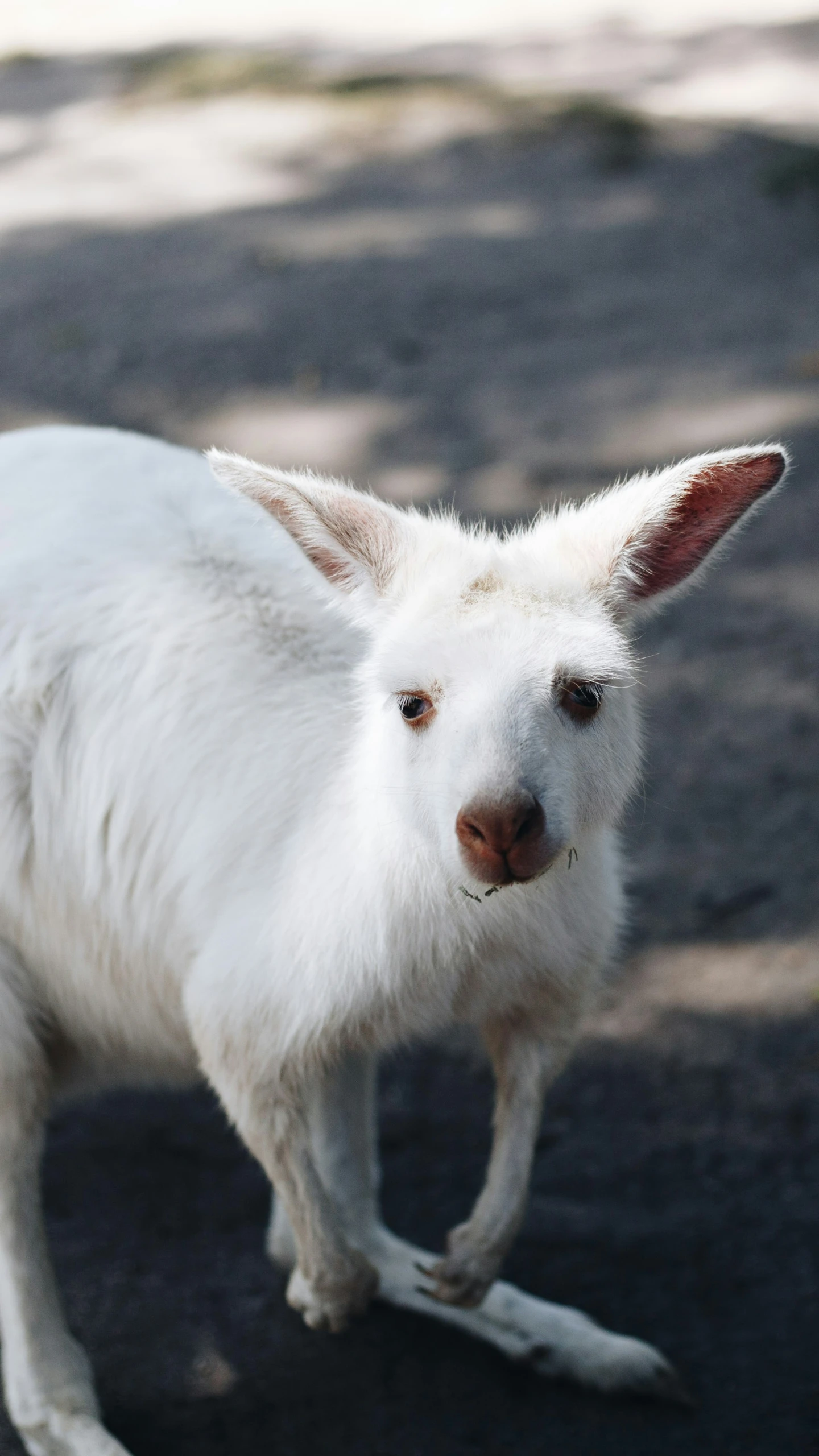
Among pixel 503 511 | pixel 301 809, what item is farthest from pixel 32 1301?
pixel 503 511

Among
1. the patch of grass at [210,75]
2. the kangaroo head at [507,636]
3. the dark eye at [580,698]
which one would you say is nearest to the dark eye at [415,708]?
the kangaroo head at [507,636]

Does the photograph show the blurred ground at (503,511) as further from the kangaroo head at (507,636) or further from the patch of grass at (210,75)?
the kangaroo head at (507,636)

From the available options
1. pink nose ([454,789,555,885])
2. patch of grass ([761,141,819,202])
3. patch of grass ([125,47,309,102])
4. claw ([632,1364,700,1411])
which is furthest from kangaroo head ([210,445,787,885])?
patch of grass ([125,47,309,102])

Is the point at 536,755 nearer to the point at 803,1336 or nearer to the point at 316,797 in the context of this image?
the point at 316,797

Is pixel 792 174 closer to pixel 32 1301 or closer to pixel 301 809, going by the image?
pixel 301 809

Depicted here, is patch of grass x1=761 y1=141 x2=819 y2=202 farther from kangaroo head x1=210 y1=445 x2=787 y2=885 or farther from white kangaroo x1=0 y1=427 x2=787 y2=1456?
kangaroo head x1=210 y1=445 x2=787 y2=885

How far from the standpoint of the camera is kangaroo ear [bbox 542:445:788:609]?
1723 mm

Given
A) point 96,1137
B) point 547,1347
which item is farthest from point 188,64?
point 547,1347

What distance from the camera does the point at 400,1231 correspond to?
2.65 meters

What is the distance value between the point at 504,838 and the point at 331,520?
1.54 feet

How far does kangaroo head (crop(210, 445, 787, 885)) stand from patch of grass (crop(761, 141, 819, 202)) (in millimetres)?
4711

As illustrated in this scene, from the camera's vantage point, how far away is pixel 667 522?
1.79 m

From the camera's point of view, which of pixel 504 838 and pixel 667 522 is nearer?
pixel 504 838

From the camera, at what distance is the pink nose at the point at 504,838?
1.58m
